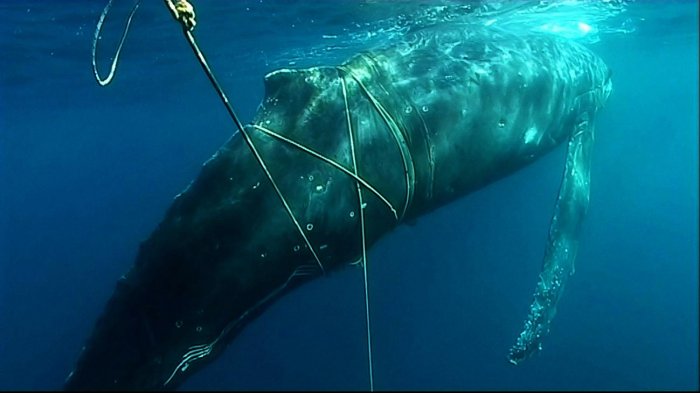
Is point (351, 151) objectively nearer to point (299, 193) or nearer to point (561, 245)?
point (299, 193)

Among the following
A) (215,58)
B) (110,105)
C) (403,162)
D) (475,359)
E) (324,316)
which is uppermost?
(403,162)

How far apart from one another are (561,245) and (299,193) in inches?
211

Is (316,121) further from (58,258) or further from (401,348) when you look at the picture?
(58,258)

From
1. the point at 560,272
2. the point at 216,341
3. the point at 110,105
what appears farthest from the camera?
the point at 110,105

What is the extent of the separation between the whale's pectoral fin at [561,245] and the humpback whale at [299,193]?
12.8 inches

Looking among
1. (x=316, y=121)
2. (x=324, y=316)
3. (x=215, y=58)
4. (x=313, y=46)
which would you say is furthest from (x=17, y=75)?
(x=316, y=121)

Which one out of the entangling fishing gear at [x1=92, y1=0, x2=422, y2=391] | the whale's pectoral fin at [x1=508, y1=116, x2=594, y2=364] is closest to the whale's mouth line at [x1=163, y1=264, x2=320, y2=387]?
the entangling fishing gear at [x1=92, y1=0, x2=422, y2=391]

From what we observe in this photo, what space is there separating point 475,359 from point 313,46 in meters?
14.5

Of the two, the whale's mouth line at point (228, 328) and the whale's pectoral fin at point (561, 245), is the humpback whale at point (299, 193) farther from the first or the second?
the whale's pectoral fin at point (561, 245)

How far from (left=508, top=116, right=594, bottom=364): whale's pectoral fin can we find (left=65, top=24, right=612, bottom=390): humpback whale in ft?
1.07

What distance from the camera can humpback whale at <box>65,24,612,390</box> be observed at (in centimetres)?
448

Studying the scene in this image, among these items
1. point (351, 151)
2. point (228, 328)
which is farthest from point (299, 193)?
point (228, 328)

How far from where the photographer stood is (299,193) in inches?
192

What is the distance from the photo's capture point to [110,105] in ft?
145
